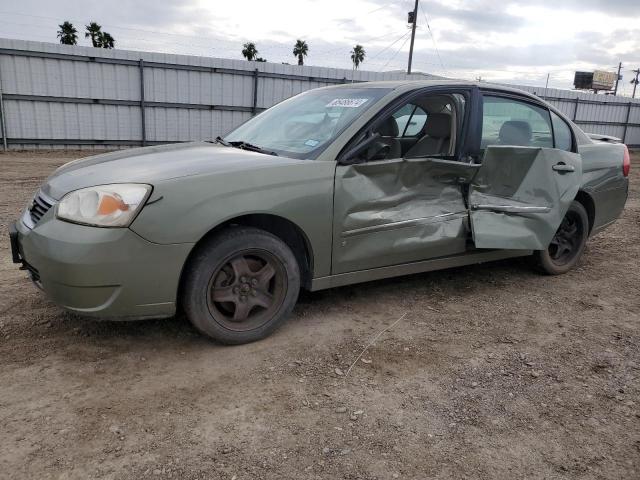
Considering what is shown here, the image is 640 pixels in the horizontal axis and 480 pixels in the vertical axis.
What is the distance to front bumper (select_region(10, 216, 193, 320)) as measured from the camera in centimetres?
269

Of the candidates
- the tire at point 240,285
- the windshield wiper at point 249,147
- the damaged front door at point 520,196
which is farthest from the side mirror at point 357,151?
the damaged front door at point 520,196

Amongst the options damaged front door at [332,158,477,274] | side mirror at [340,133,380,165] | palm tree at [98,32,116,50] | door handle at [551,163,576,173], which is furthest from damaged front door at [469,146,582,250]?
palm tree at [98,32,116,50]

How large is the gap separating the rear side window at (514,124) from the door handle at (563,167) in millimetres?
278

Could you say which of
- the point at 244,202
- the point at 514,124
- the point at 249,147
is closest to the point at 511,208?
the point at 514,124

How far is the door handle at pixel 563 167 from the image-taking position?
4.25 meters

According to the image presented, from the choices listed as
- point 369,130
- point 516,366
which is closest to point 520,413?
point 516,366

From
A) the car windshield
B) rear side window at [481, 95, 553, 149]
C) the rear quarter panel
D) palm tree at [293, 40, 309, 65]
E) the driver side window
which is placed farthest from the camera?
palm tree at [293, 40, 309, 65]

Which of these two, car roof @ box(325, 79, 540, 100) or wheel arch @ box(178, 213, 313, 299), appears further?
car roof @ box(325, 79, 540, 100)

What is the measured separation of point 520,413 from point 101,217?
2350 mm

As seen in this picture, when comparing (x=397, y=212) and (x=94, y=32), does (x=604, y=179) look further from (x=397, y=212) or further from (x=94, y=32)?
(x=94, y=32)

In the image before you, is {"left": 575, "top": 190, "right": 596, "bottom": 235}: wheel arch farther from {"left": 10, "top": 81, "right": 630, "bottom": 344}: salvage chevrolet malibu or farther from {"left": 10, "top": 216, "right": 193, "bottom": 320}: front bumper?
{"left": 10, "top": 216, "right": 193, "bottom": 320}: front bumper

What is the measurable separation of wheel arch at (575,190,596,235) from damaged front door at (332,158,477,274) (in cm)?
150

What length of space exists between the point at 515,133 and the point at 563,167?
0.48m

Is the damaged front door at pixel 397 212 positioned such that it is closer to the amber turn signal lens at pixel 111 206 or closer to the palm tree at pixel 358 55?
the amber turn signal lens at pixel 111 206
